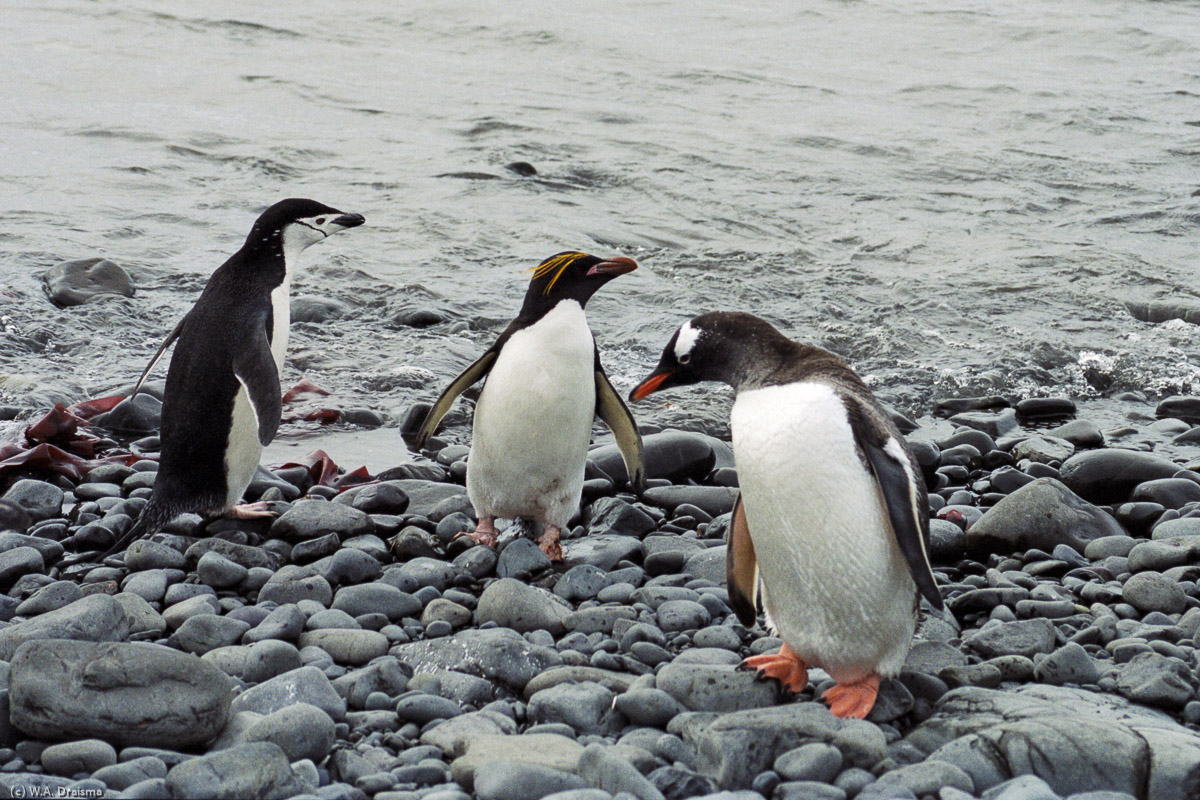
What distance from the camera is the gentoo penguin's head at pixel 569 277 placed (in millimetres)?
4727

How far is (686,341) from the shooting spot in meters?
3.79

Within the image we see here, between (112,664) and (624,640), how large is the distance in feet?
4.84

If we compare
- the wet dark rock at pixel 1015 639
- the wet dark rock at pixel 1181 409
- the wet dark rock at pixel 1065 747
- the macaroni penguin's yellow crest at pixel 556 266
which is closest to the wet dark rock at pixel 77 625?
the macaroni penguin's yellow crest at pixel 556 266

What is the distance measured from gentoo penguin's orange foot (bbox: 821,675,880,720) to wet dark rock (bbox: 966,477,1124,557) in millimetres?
1495

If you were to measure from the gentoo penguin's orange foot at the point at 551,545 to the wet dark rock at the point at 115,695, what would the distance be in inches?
72.1

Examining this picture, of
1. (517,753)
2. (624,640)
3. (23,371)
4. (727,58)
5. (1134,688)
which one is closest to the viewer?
(517,753)

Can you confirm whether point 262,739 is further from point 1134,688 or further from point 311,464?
point 311,464

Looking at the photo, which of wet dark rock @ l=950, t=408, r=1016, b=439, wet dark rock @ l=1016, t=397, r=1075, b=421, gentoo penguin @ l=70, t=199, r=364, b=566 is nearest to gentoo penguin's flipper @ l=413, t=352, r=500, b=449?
gentoo penguin @ l=70, t=199, r=364, b=566

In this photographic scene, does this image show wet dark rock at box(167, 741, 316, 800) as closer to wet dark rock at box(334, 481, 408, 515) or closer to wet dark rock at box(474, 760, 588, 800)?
wet dark rock at box(474, 760, 588, 800)

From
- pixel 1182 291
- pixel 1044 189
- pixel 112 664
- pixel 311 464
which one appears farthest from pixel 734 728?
pixel 1044 189

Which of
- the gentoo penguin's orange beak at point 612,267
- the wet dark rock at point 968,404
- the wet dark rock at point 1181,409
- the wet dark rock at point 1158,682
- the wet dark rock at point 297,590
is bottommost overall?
the wet dark rock at point 968,404

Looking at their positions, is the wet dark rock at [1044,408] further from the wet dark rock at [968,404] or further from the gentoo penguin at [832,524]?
the gentoo penguin at [832,524]

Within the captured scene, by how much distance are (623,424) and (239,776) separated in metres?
2.67

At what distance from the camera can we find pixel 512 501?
15.7 ft
